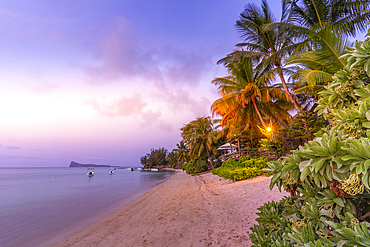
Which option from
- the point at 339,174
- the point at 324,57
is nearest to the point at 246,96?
the point at 324,57

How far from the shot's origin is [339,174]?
1096 mm

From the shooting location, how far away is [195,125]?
25484mm

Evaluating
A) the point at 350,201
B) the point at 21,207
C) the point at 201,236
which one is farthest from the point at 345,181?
the point at 21,207

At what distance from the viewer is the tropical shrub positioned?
992 millimetres

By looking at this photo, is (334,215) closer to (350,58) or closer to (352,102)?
(352,102)

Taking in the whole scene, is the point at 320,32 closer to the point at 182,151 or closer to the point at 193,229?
the point at 193,229

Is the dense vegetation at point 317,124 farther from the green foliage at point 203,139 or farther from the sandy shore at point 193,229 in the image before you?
the green foliage at point 203,139

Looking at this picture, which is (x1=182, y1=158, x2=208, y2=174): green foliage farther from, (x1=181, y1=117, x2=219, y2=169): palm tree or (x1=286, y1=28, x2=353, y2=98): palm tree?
(x1=286, y1=28, x2=353, y2=98): palm tree

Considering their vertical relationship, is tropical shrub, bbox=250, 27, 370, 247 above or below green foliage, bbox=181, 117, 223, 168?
below

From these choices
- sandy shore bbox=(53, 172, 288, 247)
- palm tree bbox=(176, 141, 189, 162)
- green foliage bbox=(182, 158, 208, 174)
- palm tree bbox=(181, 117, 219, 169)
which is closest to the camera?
sandy shore bbox=(53, 172, 288, 247)

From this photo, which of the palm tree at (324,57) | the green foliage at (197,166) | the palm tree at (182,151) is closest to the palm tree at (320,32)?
the palm tree at (324,57)

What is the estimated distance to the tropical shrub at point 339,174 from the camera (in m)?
0.99

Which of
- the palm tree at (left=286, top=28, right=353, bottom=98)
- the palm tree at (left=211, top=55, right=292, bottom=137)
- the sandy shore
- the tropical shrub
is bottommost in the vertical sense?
the sandy shore

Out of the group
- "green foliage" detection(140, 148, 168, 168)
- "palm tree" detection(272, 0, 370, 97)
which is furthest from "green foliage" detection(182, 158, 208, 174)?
"green foliage" detection(140, 148, 168, 168)
